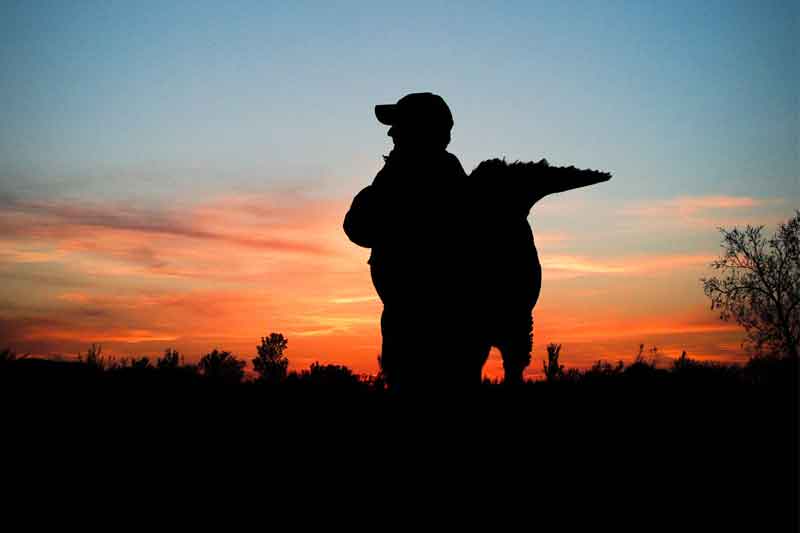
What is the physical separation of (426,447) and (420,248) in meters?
1.48

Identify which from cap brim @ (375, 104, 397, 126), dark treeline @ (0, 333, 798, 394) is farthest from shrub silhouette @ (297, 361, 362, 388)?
cap brim @ (375, 104, 397, 126)

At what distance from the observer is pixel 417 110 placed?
5.59m

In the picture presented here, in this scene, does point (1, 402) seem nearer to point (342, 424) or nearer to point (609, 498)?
point (342, 424)

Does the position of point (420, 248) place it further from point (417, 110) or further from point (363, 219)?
point (417, 110)

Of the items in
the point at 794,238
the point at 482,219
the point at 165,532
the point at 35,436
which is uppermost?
the point at 794,238

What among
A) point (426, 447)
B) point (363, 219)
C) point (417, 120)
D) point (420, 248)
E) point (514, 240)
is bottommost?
point (426, 447)

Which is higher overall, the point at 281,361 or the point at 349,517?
the point at 281,361

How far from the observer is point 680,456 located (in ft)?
19.1

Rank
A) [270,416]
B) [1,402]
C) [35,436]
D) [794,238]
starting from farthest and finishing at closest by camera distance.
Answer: [794,238], [270,416], [1,402], [35,436]

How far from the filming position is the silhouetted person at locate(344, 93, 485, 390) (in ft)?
18.0

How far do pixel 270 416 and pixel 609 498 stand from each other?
11.0ft

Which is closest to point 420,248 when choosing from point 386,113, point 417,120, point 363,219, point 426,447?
point 363,219

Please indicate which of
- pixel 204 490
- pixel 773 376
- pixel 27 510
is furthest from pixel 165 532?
pixel 773 376

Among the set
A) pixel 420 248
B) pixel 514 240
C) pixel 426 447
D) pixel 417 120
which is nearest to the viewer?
pixel 426 447
